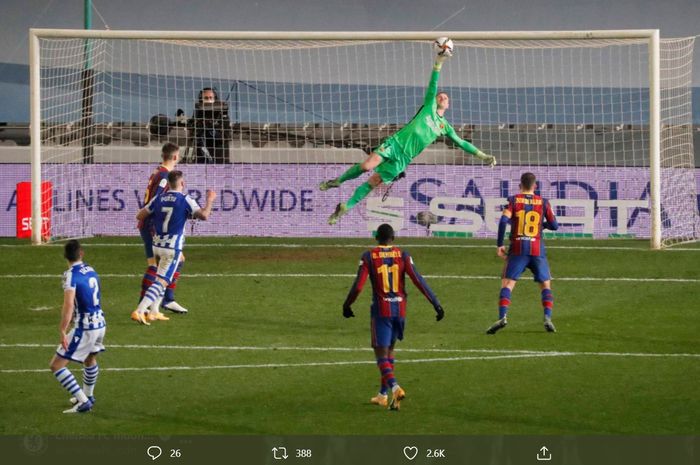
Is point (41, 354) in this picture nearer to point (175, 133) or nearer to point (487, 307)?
point (487, 307)

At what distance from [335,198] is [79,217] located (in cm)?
491

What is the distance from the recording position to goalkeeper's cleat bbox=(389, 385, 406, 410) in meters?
12.6

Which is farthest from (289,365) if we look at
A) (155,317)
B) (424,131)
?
(424,131)

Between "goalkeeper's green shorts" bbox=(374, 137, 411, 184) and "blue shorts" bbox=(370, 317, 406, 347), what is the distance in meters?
6.56

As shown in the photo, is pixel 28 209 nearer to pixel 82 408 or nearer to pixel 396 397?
pixel 82 408

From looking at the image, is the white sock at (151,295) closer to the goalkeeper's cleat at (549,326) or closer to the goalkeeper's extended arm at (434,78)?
the goalkeeper's extended arm at (434,78)

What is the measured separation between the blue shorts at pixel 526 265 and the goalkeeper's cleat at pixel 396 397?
4.38 m

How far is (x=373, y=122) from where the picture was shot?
1091 inches

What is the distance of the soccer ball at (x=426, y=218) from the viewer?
86.9 feet

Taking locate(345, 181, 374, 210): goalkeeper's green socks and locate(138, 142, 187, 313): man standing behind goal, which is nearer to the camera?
locate(138, 142, 187, 313): man standing behind goal

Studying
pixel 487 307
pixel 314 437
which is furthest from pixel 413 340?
pixel 314 437

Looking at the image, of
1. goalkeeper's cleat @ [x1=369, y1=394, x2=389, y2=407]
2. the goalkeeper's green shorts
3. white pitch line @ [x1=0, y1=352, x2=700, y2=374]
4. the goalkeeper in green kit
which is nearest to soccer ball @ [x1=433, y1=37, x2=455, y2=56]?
the goalkeeper in green kit

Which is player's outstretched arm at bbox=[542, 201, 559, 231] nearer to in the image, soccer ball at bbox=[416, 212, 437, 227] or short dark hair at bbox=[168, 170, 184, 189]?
short dark hair at bbox=[168, 170, 184, 189]

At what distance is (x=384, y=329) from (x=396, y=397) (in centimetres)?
64
